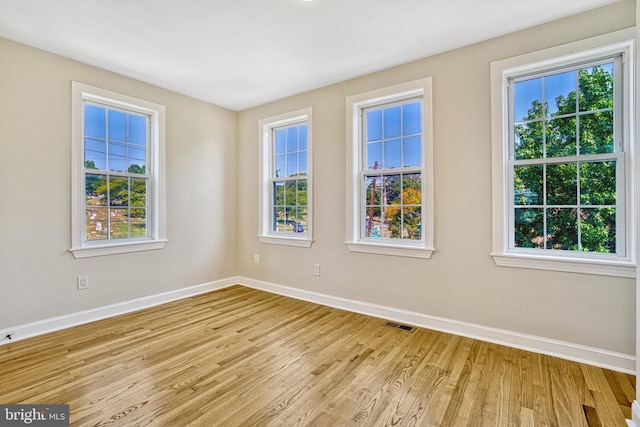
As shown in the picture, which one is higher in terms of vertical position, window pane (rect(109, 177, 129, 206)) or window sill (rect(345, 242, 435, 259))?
window pane (rect(109, 177, 129, 206))

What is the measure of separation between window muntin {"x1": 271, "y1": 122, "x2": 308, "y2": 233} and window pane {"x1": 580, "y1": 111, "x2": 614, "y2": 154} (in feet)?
9.01

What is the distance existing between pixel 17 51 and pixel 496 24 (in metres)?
4.05

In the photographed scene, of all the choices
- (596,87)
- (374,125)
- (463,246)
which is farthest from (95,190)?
(596,87)

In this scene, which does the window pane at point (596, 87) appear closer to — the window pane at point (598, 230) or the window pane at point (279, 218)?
the window pane at point (598, 230)

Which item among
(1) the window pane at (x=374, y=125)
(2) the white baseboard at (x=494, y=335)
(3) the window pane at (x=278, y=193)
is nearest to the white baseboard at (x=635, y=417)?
(2) the white baseboard at (x=494, y=335)

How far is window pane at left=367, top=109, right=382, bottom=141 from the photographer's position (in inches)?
131

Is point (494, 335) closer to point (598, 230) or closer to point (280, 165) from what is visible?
point (598, 230)

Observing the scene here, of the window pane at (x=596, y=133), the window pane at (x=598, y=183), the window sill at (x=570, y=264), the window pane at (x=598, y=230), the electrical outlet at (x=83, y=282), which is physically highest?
the window pane at (x=596, y=133)

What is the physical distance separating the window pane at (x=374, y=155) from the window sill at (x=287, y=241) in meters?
1.19

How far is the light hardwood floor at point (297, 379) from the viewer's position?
1.67m

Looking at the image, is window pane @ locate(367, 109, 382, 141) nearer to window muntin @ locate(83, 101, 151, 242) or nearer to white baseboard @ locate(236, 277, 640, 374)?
white baseboard @ locate(236, 277, 640, 374)

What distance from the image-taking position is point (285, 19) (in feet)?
7.68

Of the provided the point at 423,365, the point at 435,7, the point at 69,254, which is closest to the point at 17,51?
the point at 69,254


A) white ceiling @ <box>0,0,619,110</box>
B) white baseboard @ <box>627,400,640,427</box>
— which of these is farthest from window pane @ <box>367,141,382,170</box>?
white baseboard @ <box>627,400,640,427</box>
